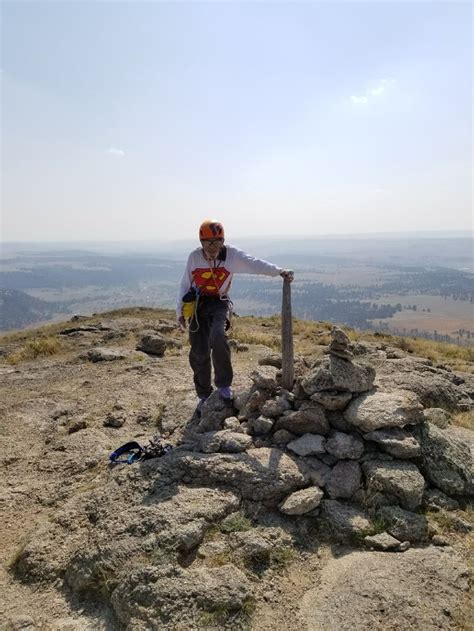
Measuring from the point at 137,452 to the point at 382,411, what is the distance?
3947 millimetres

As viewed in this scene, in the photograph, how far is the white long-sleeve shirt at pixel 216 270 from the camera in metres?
6.75

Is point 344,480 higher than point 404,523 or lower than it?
higher

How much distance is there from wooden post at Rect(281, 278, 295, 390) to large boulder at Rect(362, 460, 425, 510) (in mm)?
1953

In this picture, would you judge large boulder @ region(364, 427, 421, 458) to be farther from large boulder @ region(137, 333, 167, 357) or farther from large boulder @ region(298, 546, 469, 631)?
large boulder @ region(137, 333, 167, 357)

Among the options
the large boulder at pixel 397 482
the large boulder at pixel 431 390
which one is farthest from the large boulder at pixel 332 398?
the large boulder at pixel 431 390

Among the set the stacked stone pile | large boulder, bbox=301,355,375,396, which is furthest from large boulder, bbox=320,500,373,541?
large boulder, bbox=301,355,375,396

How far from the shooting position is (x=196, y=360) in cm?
735

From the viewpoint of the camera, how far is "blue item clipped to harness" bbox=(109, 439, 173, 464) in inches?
241

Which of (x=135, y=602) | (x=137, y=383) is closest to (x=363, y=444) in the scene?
(x=135, y=602)

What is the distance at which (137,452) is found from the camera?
6.42 meters

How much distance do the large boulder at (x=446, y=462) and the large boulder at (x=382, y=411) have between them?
0.33 m

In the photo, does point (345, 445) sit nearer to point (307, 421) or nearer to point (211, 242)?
point (307, 421)

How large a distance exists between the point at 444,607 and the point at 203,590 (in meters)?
2.41

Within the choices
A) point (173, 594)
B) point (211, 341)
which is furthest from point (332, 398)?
point (173, 594)
